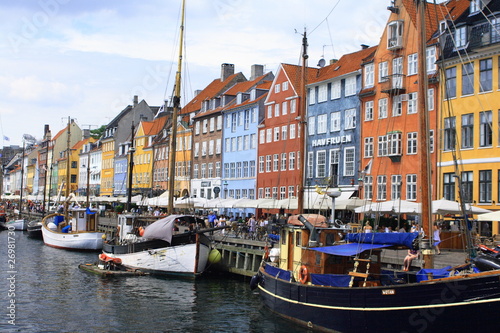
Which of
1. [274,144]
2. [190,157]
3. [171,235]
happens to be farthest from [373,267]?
[190,157]

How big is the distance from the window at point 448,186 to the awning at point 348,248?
2139 cm

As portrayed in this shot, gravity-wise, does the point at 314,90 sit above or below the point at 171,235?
above

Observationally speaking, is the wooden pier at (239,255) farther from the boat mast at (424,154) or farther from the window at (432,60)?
the window at (432,60)

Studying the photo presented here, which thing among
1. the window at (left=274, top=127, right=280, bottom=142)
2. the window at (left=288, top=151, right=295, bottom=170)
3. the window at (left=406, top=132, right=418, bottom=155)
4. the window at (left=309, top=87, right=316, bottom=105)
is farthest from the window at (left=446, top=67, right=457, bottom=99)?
the window at (left=274, top=127, right=280, bottom=142)

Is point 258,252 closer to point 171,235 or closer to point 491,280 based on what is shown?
point 171,235

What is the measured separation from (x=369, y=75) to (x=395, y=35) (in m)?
3.96

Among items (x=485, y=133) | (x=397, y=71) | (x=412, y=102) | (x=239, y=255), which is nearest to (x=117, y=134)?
(x=397, y=71)

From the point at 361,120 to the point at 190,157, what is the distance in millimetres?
34818

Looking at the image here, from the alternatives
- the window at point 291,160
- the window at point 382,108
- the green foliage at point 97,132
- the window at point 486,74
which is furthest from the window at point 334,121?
the green foliage at point 97,132

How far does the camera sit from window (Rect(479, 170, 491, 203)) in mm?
38969

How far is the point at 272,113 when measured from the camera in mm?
64312

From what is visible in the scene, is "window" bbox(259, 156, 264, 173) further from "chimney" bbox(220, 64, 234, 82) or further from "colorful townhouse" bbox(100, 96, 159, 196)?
"colorful townhouse" bbox(100, 96, 159, 196)

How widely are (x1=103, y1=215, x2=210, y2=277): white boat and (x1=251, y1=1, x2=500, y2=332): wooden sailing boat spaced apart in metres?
8.36

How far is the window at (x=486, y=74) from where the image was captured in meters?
39.8
